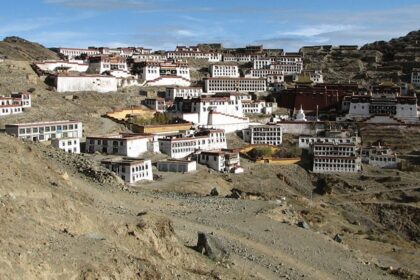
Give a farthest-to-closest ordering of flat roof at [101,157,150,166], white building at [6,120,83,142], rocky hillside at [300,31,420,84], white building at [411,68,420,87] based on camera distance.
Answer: rocky hillside at [300,31,420,84]
white building at [411,68,420,87]
white building at [6,120,83,142]
flat roof at [101,157,150,166]

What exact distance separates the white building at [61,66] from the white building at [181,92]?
10423 millimetres

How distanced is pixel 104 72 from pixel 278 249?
158ft

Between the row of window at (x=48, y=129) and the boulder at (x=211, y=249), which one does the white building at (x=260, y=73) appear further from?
the boulder at (x=211, y=249)

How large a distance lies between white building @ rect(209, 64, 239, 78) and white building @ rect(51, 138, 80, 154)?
3683cm

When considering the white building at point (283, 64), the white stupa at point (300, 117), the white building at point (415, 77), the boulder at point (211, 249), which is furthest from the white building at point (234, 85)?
the boulder at point (211, 249)

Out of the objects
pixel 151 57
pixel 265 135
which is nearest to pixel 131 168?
pixel 265 135

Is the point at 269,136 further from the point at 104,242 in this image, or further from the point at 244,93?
the point at 104,242

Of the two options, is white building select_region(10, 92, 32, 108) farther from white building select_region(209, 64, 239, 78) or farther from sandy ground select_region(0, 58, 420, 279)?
white building select_region(209, 64, 239, 78)

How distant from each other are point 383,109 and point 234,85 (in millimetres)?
17934

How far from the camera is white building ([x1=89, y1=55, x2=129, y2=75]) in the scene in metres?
69.2

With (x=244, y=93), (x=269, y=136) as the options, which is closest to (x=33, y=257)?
(x=269, y=136)

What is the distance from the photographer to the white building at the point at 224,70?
7931 centimetres

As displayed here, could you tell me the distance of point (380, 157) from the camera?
54.6 meters

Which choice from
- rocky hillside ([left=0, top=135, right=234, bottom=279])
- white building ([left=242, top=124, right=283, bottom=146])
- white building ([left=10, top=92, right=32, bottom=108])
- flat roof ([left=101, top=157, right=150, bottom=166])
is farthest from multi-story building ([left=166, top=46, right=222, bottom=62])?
rocky hillside ([left=0, top=135, right=234, bottom=279])
